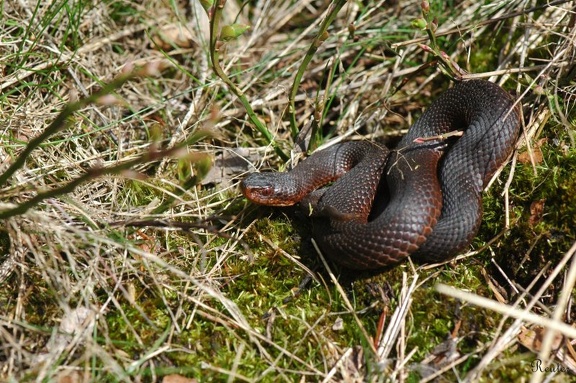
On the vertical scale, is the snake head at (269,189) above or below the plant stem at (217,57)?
below

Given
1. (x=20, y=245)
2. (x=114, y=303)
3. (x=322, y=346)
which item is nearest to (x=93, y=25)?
(x=20, y=245)

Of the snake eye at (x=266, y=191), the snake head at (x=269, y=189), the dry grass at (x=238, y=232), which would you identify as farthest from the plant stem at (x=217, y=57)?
the snake eye at (x=266, y=191)

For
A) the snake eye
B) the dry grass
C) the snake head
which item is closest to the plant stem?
the dry grass

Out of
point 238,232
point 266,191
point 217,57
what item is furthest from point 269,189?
point 217,57

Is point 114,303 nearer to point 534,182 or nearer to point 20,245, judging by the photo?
point 20,245

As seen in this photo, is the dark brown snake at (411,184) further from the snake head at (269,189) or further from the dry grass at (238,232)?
the dry grass at (238,232)

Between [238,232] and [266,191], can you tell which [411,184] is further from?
[238,232]

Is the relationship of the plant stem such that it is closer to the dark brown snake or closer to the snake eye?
the dark brown snake
